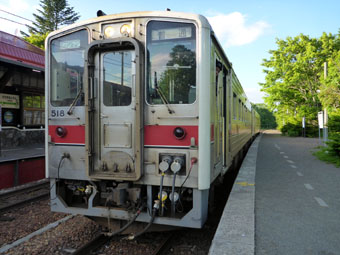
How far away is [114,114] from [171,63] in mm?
1035

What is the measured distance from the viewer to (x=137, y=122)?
371 centimetres

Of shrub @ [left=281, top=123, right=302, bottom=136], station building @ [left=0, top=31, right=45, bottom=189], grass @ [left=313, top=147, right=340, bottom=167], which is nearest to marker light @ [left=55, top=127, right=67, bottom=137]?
station building @ [left=0, top=31, right=45, bottom=189]

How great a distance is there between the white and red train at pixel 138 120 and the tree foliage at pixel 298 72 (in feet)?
77.5

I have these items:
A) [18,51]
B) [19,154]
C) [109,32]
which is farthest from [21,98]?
[109,32]

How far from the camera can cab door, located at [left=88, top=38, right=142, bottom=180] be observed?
12.5 ft

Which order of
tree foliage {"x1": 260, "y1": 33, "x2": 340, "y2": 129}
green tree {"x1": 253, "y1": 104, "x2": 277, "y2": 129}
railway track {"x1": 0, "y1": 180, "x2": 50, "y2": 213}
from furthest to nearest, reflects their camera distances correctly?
1. green tree {"x1": 253, "y1": 104, "x2": 277, "y2": 129}
2. tree foliage {"x1": 260, "y1": 33, "x2": 340, "y2": 129}
3. railway track {"x1": 0, "y1": 180, "x2": 50, "y2": 213}

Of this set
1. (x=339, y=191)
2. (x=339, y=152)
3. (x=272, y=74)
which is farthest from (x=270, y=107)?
(x=339, y=191)

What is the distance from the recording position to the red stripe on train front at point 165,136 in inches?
141

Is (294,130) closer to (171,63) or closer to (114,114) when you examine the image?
(171,63)

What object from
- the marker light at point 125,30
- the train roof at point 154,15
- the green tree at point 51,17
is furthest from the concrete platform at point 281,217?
the green tree at point 51,17

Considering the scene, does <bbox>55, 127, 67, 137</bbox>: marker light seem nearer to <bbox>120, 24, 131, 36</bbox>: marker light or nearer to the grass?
<bbox>120, 24, 131, 36</bbox>: marker light

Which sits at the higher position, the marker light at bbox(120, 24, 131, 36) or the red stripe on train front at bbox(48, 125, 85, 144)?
the marker light at bbox(120, 24, 131, 36)

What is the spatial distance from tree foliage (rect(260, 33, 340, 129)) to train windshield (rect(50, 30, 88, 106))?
2398cm

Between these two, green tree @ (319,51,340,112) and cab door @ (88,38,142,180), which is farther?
green tree @ (319,51,340,112)
